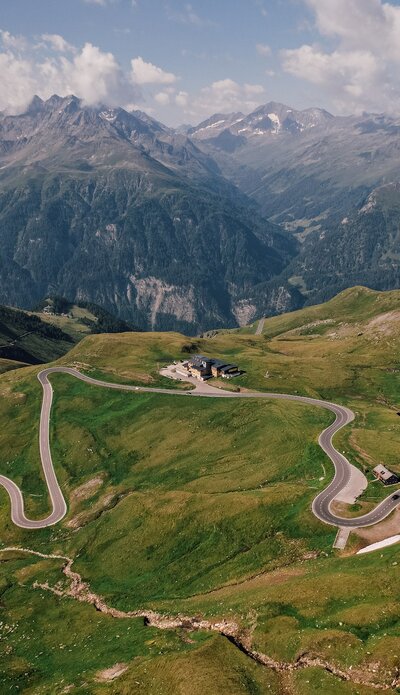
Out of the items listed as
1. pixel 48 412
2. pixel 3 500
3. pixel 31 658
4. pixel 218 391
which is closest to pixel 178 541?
pixel 31 658

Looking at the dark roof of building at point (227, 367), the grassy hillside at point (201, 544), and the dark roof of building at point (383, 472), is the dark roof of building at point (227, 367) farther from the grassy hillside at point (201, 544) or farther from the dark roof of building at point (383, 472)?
the dark roof of building at point (383, 472)

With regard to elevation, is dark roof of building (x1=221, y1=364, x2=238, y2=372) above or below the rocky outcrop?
above

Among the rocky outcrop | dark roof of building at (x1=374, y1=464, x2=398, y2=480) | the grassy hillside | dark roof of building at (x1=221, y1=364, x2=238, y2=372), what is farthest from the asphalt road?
the rocky outcrop

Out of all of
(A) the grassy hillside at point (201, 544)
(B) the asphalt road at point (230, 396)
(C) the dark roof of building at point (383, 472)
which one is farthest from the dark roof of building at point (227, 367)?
(C) the dark roof of building at point (383, 472)

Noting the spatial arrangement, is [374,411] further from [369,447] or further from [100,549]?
[100,549]

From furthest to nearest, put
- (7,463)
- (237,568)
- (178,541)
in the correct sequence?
(7,463), (178,541), (237,568)

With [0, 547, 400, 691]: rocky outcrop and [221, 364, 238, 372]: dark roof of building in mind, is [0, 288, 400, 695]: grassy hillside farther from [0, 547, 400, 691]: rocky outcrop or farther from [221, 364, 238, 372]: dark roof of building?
[221, 364, 238, 372]: dark roof of building

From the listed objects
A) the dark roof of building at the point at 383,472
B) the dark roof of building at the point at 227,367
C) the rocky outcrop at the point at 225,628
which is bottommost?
the rocky outcrop at the point at 225,628
